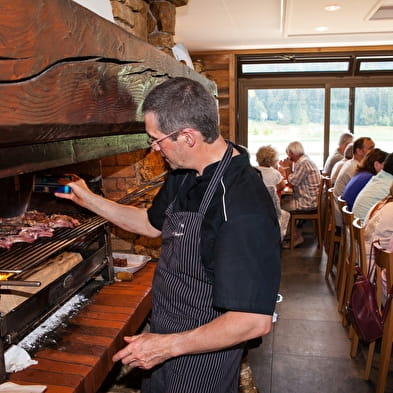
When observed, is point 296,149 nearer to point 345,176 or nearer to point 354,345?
point 345,176

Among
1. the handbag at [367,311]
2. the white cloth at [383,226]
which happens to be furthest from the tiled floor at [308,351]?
the white cloth at [383,226]

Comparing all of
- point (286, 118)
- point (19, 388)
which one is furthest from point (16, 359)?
point (286, 118)

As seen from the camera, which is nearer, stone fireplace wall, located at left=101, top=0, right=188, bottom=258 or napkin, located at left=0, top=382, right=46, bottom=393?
napkin, located at left=0, top=382, right=46, bottom=393

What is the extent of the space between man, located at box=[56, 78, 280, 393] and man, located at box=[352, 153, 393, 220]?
7.74ft

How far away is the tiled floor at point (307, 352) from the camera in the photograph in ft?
8.91

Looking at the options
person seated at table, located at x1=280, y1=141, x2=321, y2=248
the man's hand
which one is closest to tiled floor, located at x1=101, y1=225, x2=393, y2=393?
the man's hand

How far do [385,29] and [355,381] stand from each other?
4.00 metres

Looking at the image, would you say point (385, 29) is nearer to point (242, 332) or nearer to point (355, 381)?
point (355, 381)

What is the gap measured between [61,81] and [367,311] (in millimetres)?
2253

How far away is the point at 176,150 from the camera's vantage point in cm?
139

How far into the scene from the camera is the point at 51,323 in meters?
1.80

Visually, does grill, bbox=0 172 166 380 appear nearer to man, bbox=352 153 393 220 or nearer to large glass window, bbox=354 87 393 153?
man, bbox=352 153 393 220

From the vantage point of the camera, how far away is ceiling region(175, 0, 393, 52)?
388 centimetres

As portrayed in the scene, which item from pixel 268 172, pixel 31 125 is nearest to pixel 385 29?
pixel 268 172
